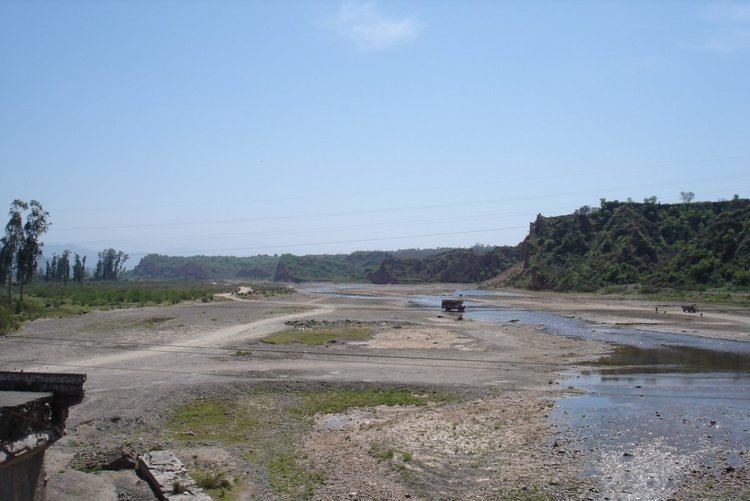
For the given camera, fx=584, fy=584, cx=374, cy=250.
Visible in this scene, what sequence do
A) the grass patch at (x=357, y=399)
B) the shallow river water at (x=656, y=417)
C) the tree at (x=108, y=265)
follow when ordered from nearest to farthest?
1. the shallow river water at (x=656, y=417)
2. the grass patch at (x=357, y=399)
3. the tree at (x=108, y=265)

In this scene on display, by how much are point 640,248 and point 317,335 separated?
81.3 metres

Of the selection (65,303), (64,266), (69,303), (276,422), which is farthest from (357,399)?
(64,266)

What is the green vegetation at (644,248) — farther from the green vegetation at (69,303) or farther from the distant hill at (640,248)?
the green vegetation at (69,303)

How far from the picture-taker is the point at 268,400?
74.2 ft

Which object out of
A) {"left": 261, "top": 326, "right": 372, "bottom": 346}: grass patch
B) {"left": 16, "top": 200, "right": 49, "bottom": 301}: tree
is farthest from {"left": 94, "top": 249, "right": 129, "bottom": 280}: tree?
{"left": 261, "top": 326, "right": 372, "bottom": 346}: grass patch

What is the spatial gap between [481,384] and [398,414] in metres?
6.46

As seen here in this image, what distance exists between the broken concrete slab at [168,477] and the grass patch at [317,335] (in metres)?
25.3

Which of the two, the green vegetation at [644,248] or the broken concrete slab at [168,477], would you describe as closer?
the broken concrete slab at [168,477]

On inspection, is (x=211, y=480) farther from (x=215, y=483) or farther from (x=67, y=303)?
(x=67, y=303)

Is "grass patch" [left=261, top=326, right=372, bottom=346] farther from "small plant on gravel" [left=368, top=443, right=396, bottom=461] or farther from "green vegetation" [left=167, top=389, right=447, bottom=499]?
"small plant on gravel" [left=368, top=443, right=396, bottom=461]

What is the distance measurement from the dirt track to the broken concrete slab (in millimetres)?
442

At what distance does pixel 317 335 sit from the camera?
143 feet

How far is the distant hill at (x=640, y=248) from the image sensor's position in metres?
85.6

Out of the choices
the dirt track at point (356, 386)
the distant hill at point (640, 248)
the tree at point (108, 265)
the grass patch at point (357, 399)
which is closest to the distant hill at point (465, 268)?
the distant hill at point (640, 248)
